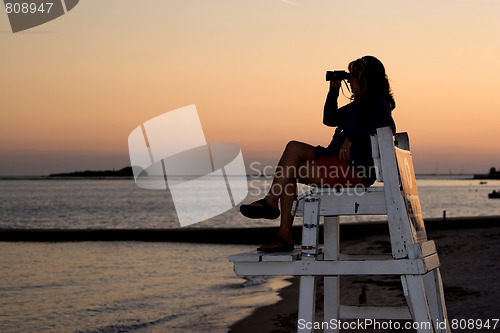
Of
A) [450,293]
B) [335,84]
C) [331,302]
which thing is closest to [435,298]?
[331,302]

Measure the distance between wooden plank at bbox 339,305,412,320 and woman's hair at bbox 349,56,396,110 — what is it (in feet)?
5.29

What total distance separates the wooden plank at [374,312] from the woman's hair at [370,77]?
5.29 ft

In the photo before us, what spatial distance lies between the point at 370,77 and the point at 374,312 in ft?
5.96

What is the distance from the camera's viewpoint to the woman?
429cm

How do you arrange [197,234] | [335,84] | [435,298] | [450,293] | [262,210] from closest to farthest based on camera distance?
[262,210] < [435,298] < [335,84] < [450,293] < [197,234]

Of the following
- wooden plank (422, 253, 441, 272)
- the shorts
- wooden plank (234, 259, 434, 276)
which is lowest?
wooden plank (422, 253, 441, 272)

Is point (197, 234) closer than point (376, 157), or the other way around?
point (376, 157)

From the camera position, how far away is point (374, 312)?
5062mm

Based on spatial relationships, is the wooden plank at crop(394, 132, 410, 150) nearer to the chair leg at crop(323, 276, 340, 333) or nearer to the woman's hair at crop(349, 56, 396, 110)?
the woman's hair at crop(349, 56, 396, 110)


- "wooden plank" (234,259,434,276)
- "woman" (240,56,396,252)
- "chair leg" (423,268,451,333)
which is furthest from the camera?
"chair leg" (423,268,451,333)

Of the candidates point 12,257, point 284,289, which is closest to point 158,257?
point 12,257

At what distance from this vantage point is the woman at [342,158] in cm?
429

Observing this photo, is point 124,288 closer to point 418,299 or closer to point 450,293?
point 450,293

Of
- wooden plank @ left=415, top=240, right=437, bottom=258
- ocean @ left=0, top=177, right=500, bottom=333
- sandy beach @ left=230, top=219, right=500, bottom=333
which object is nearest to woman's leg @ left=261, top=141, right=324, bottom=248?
wooden plank @ left=415, top=240, right=437, bottom=258
